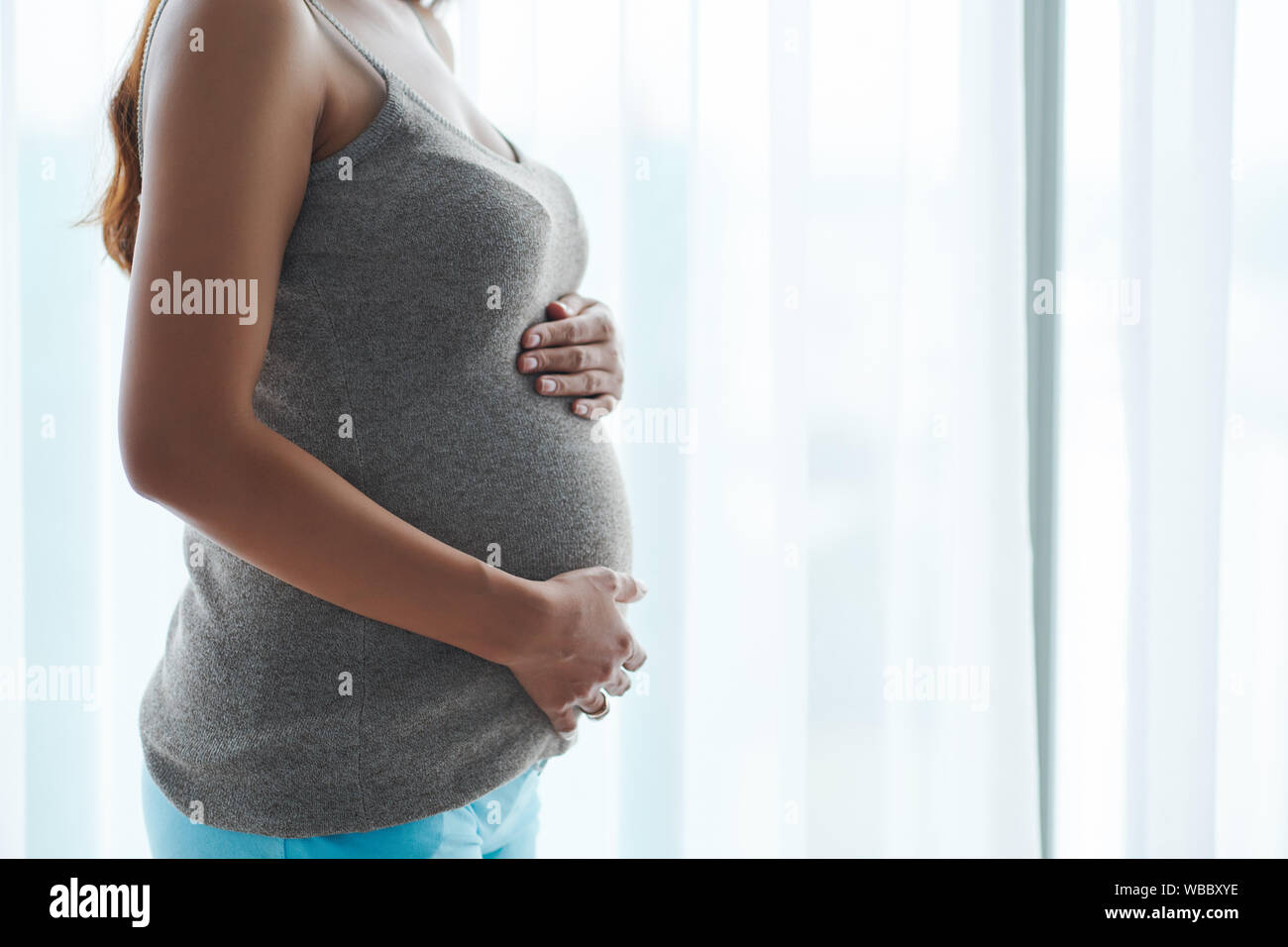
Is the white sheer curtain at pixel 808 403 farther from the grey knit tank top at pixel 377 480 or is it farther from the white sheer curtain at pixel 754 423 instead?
the grey knit tank top at pixel 377 480

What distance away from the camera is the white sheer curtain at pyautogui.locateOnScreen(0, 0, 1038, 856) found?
3.73 feet

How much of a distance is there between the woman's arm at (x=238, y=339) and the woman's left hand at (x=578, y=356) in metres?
0.18

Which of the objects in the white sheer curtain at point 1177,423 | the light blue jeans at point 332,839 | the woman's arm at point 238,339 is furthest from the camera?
the white sheer curtain at point 1177,423

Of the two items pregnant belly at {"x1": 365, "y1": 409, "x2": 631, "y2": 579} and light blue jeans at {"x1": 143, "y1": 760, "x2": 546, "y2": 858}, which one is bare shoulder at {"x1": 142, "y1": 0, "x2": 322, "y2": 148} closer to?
pregnant belly at {"x1": 365, "y1": 409, "x2": 631, "y2": 579}

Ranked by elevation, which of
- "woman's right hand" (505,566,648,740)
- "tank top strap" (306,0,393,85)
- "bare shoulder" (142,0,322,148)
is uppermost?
"tank top strap" (306,0,393,85)

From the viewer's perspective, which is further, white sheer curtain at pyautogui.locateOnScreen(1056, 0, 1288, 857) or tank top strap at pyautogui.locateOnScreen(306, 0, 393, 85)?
white sheer curtain at pyautogui.locateOnScreen(1056, 0, 1288, 857)

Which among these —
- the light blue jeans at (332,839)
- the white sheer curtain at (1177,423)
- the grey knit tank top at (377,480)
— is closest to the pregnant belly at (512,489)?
the grey knit tank top at (377,480)

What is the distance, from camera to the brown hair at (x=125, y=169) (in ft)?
2.11

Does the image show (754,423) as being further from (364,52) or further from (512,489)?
(364,52)

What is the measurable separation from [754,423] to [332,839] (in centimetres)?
76

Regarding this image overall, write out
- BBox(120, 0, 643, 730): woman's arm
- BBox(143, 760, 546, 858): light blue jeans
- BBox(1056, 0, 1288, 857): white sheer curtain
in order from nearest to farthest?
1. BBox(120, 0, 643, 730): woman's arm
2. BBox(143, 760, 546, 858): light blue jeans
3. BBox(1056, 0, 1288, 857): white sheer curtain

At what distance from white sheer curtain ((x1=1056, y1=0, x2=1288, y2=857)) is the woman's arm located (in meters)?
0.97

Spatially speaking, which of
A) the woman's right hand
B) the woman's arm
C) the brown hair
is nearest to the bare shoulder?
the woman's arm

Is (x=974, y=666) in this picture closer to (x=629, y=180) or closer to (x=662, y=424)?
(x=662, y=424)
